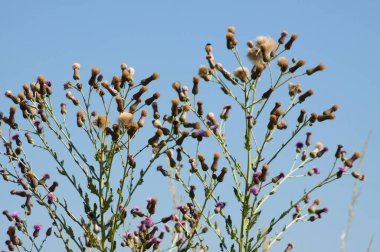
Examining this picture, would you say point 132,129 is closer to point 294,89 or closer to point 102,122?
point 102,122

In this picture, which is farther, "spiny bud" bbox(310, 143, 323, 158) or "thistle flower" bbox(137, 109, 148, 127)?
"spiny bud" bbox(310, 143, 323, 158)

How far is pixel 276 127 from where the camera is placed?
15.7 ft

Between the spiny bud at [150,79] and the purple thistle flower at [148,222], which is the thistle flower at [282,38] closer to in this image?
the spiny bud at [150,79]

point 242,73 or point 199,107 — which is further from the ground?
point 242,73

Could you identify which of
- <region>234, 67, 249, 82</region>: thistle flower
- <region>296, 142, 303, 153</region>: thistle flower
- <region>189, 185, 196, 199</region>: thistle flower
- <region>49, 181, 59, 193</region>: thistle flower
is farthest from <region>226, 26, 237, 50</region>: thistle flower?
<region>49, 181, 59, 193</region>: thistle flower

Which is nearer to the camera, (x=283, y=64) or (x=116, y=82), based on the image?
(x=116, y=82)

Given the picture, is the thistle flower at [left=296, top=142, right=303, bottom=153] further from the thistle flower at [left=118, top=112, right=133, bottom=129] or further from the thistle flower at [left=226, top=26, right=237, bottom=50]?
the thistle flower at [left=118, top=112, right=133, bottom=129]

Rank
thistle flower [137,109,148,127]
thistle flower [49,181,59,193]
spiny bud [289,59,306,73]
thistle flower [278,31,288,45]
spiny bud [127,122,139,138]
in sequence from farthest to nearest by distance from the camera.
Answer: thistle flower [278,31,288,45]
spiny bud [289,59,306,73]
thistle flower [49,181,59,193]
thistle flower [137,109,148,127]
spiny bud [127,122,139,138]

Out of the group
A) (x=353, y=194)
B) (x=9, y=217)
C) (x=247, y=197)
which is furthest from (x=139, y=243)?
(x=353, y=194)

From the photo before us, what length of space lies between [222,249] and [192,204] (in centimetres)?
47

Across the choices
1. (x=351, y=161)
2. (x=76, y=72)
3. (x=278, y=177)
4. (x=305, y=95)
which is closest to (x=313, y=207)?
(x=278, y=177)

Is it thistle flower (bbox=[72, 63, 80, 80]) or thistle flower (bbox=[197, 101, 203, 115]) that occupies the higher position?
thistle flower (bbox=[72, 63, 80, 80])

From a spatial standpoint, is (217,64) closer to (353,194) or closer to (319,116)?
(319,116)

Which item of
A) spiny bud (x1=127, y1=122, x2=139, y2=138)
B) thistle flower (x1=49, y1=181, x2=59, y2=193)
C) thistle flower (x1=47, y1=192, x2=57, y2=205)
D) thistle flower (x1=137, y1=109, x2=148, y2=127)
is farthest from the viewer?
thistle flower (x1=49, y1=181, x2=59, y2=193)
